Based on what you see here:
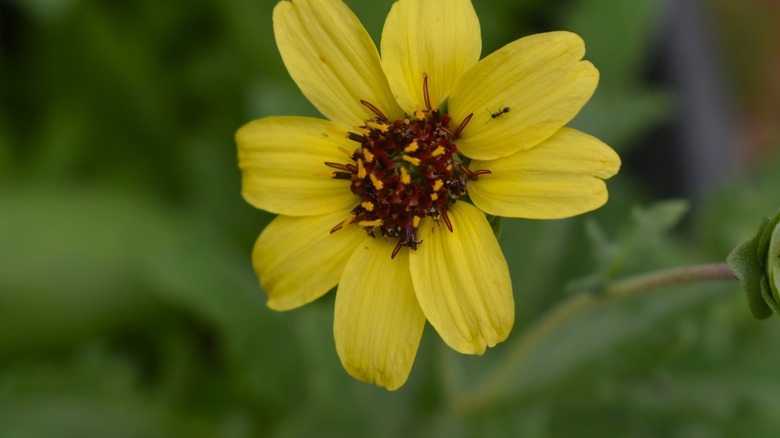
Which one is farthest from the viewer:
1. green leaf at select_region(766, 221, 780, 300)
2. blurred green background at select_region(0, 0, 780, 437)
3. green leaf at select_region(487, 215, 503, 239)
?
blurred green background at select_region(0, 0, 780, 437)

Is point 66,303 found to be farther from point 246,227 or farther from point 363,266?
point 363,266

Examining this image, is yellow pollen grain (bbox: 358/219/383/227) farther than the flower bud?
Yes

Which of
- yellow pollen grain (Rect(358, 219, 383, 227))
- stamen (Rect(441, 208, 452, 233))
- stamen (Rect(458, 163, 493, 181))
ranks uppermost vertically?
yellow pollen grain (Rect(358, 219, 383, 227))

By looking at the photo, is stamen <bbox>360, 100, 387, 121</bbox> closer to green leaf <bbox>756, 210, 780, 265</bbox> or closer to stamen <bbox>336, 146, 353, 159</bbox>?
stamen <bbox>336, 146, 353, 159</bbox>

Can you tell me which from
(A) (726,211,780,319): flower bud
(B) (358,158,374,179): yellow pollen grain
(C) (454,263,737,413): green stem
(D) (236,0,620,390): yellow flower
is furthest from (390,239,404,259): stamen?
(A) (726,211,780,319): flower bud

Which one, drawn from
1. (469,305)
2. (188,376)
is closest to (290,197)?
(469,305)

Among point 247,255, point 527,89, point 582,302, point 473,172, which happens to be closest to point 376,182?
point 473,172
